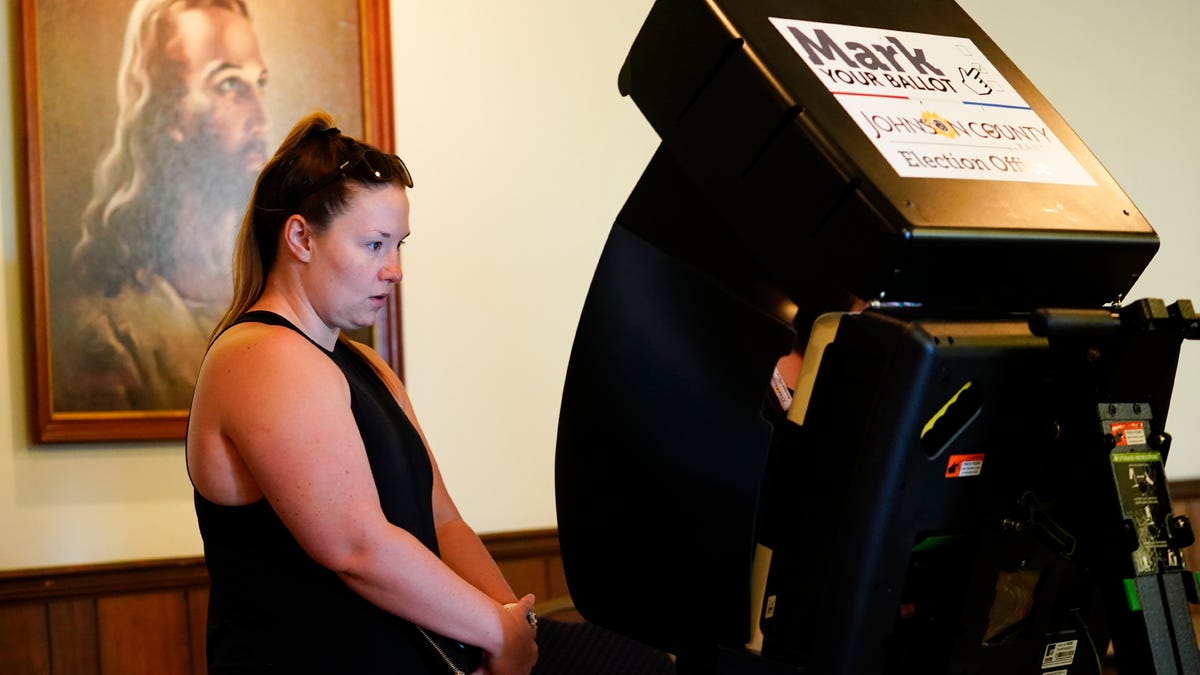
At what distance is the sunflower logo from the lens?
0.94 m

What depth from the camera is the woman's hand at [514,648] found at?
54.9 inches

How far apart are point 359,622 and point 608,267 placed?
54cm

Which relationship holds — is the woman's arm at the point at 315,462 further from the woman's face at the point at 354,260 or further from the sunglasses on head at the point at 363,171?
the sunglasses on head at the point at 363,171

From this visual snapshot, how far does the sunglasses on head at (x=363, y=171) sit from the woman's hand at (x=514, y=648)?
534mm

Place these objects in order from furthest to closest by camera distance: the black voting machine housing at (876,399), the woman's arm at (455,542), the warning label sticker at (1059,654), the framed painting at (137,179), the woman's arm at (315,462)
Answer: the framed painting at (137,179), the woman's arm at (455,542), the woman's arm at (315,462), the warning label sticker at (1059,654), the black voting machine housing at (876,399)

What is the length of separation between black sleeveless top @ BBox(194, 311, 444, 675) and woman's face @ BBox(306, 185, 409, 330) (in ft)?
0.19

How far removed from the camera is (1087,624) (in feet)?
3.31

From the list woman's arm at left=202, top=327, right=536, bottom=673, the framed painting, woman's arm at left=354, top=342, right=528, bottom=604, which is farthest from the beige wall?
woman's arm at left=202, top=327, right=536, bottom=673

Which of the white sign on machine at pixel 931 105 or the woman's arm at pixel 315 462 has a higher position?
the white sign on machine at pixel 931 105

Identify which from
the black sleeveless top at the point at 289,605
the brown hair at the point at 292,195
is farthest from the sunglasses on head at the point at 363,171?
the black sleeveless top at the point at 289,605

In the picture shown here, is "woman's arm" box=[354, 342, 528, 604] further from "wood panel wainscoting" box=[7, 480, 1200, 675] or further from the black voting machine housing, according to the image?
"wood panel wainscoting" box=[7, 480, 1200, 675]

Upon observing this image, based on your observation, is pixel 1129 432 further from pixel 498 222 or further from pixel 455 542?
pixel 498 222

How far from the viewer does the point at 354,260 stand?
1.37 m

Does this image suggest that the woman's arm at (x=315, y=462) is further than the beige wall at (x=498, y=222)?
No
